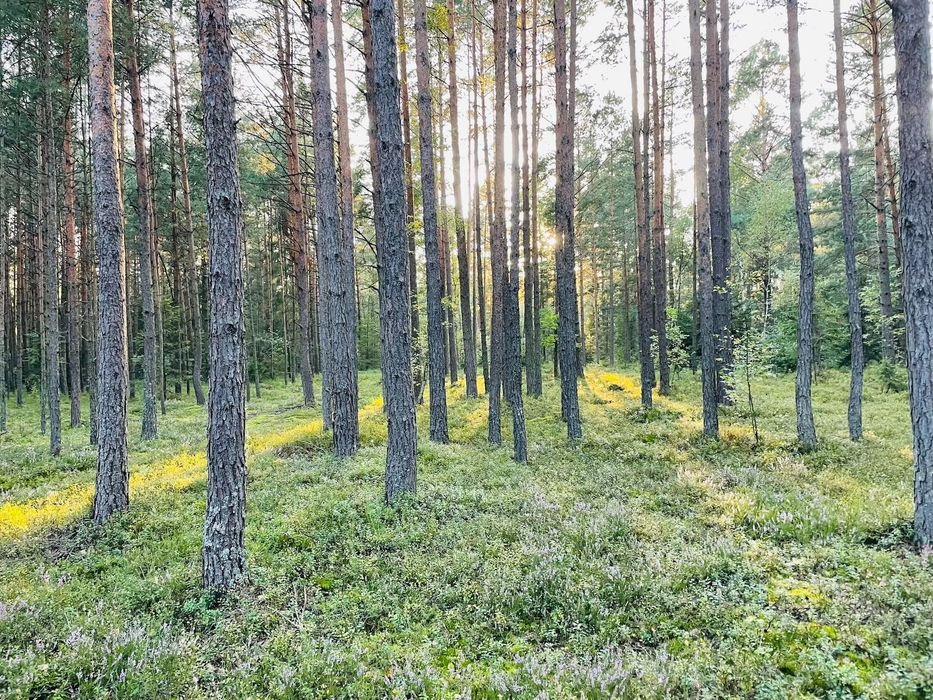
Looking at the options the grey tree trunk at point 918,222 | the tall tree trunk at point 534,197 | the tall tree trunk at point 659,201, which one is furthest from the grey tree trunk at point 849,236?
the tall tree trunk at point 534,197

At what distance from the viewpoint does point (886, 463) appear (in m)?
9.53

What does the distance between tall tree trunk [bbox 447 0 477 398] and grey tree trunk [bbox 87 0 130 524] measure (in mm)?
7756

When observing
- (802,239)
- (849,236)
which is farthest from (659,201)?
(802,239)

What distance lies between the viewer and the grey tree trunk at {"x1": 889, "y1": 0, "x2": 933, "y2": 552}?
226 inches

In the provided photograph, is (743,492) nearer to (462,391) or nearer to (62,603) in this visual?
(62,603)

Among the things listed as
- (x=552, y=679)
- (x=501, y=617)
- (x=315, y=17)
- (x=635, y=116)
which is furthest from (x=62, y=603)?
(x=635, y=116)

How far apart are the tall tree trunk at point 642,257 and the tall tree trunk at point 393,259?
1066cm

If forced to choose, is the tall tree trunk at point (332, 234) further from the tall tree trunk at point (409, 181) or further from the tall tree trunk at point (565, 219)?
the tall tree trunk at point (565, 219)

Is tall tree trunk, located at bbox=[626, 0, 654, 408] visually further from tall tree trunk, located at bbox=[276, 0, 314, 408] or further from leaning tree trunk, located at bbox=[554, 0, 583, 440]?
tall tree trunk, located at bbox=[276, 0, 314, 408]

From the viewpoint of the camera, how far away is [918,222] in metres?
5.79

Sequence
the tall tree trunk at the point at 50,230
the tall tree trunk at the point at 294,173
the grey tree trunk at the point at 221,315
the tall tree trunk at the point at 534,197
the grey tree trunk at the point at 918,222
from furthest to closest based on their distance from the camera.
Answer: the tall tree trunk at the point at 534,197
the tall tree trunk at the point at 294,173
the tall tree trunk at the point at 50,230
the grey tree trunk at the point at 918,222
the grey tree trunk at the point at 221,315

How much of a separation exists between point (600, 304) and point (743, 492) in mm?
44312

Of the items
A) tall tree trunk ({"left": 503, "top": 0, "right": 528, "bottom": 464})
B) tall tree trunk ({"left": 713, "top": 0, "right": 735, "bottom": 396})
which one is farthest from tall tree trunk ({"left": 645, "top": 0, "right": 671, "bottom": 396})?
tall tree trunk ({"left": 503, "top": 0, "right": 528, "bottom": 464})

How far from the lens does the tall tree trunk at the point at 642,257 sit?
16531mm
